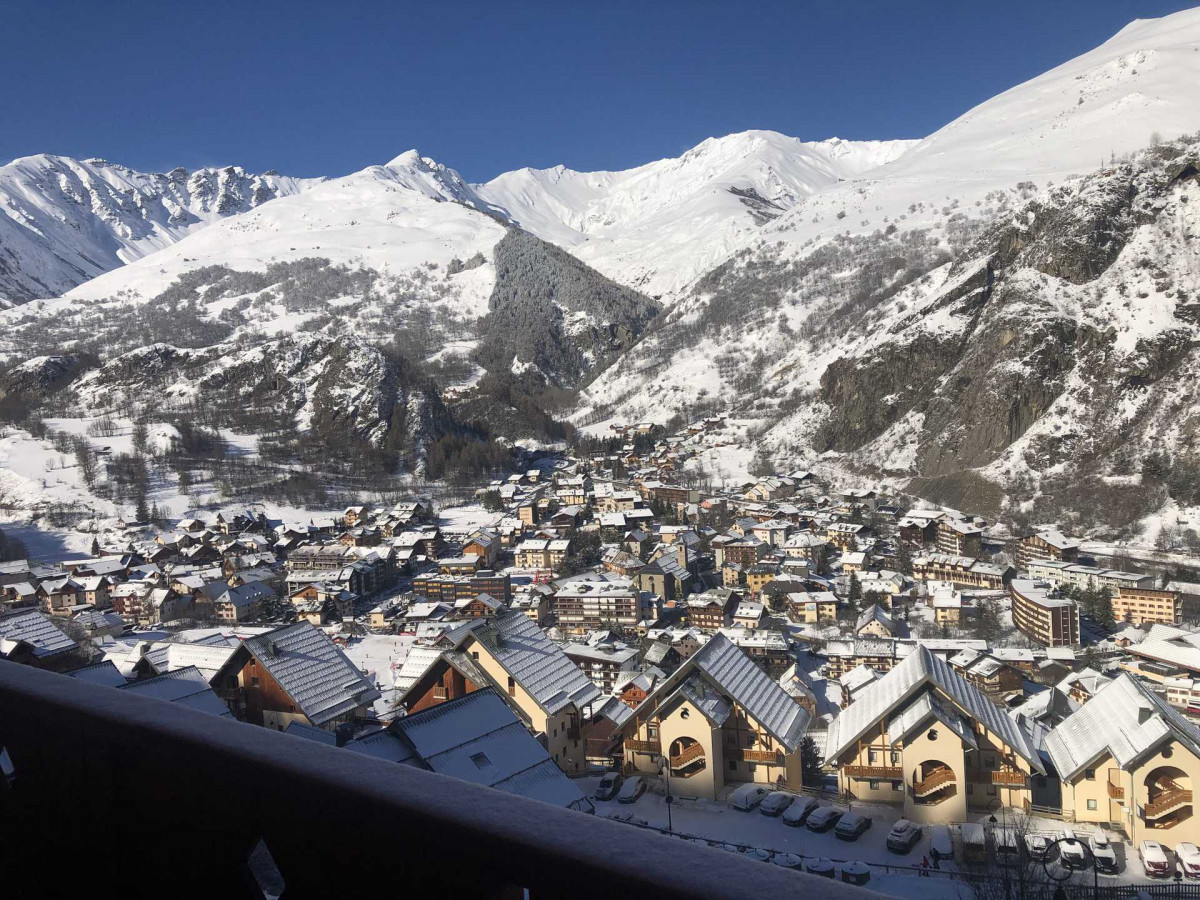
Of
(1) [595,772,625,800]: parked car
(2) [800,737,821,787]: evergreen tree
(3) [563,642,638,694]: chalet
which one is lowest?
(3) [563,642,638,694]: chalet

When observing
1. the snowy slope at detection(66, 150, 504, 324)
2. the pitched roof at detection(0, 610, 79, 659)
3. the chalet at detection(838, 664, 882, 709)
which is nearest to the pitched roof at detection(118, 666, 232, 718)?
the pitched roof at detection(0, 610, 79, 659)

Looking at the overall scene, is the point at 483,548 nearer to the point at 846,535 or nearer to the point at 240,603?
the point at 240,603

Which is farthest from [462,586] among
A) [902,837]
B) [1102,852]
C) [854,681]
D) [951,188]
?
[951,188]

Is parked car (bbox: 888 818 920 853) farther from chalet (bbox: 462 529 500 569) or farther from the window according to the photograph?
chalet (bbox: 462 529 500 569)

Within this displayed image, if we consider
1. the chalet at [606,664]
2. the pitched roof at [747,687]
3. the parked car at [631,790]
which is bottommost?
the chalet at [606,664]

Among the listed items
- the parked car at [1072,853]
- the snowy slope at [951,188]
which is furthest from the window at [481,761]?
the snowy slope at [951,188]

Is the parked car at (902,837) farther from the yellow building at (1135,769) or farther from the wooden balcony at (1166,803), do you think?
the wooden balcony at (1166,803)

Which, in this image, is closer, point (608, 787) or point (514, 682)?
point (608, 787)
